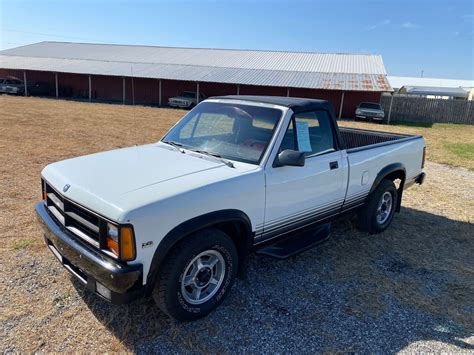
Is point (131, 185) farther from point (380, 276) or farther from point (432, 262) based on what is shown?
point (432, 262)

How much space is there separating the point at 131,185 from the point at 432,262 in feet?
12.4

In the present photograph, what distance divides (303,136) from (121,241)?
86.9 inches

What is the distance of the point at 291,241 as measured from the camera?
3.94m

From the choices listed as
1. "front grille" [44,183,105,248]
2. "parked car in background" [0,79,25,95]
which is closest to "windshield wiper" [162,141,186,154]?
"front grille" [44,183,105,248]

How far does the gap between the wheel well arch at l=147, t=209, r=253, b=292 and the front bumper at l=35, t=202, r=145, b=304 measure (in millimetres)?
146

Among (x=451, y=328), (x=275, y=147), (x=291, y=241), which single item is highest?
(x=275, y=147)

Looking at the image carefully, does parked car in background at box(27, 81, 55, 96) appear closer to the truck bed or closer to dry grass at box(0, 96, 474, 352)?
dry grass at box(0, 96, 474, 352)

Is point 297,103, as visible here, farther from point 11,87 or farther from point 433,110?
point 11,87

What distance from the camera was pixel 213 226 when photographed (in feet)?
10.4

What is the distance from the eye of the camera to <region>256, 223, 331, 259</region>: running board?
361 centimetres

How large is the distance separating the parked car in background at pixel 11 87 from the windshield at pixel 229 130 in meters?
33.7

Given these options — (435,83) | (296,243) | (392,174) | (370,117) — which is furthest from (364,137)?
(435,83)

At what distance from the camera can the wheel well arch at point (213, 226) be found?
8.93 ft

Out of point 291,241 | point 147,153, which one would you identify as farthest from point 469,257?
point 147,153
